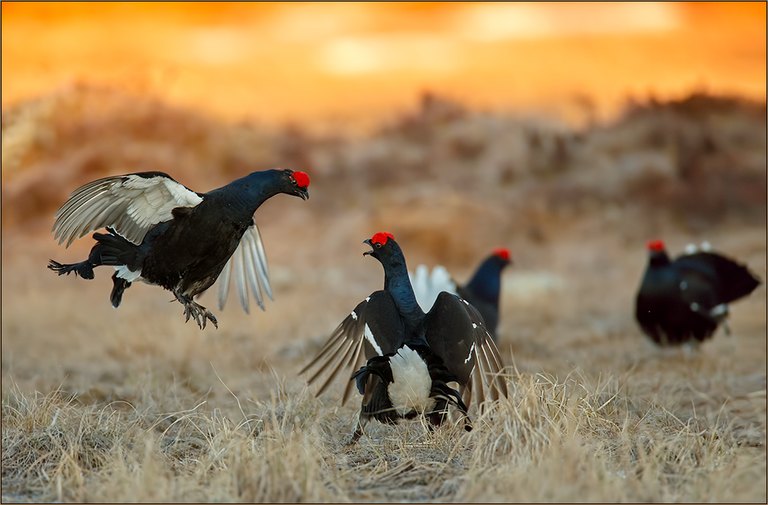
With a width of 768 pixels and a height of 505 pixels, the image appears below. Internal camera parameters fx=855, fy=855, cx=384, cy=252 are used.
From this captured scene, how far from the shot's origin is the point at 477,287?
7426 mm

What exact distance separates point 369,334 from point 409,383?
294 millimetres

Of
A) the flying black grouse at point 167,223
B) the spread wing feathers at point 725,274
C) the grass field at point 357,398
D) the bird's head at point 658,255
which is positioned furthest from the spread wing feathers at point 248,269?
the spread wing feathers at point 725,274

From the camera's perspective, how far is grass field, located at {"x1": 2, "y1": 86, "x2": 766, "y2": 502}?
307 cm

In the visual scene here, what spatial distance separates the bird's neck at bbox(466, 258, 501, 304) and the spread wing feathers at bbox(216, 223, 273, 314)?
7.99 feet

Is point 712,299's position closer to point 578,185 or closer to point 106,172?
point 578,185

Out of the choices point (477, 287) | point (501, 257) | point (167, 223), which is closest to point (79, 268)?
point (167, 223)

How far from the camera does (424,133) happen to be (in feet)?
63.3

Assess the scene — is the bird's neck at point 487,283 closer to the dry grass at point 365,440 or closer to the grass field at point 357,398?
the grass field at point 357,398

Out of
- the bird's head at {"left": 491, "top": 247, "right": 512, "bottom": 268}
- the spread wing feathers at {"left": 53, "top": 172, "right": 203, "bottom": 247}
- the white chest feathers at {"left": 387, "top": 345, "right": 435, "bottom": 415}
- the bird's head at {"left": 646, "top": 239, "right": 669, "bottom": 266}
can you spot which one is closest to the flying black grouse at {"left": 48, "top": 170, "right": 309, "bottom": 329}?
the spread wing feathers at {"left": 53, "top": 172, "right": 203, "bottom": 247}

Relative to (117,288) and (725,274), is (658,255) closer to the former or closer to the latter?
(725,274)

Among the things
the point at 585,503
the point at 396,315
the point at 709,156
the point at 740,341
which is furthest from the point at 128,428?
the point at 709,156

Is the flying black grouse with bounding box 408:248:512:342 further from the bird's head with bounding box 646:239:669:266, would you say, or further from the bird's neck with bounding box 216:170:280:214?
the bird's neck with bounding box 216:170:280:214

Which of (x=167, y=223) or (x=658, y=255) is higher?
(x=167, y=223)

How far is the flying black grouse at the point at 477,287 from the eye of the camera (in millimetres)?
6664
